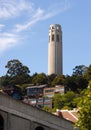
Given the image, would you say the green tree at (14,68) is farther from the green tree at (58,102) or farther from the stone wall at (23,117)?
the stone wall at (23,117)

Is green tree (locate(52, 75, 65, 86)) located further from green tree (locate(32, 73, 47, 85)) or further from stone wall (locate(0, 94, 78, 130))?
stone wall (locate(0, 94, 78, 130))

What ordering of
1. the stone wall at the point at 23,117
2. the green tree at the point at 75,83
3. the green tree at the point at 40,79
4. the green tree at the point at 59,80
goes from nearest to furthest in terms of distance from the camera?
the stone wall at the point at 23,117 < the green tree at the point at 75,83 < the green tree at the point at 59,80 < the green tree at the point at 40,79

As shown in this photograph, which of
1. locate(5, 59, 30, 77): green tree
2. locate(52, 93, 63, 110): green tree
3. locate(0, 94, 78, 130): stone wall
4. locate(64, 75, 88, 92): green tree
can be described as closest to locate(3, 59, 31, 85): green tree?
locate(5, 59, 30, 77): green tree

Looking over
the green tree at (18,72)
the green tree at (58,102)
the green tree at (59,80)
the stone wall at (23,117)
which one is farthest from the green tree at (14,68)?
the stone wall at (23,117)

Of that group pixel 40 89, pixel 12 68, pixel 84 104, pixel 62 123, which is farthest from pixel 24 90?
pixel 84 104

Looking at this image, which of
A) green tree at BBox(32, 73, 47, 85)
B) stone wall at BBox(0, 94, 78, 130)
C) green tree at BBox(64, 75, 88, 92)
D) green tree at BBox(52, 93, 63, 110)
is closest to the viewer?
stone wall at BBox(0, 94, 78, 130)

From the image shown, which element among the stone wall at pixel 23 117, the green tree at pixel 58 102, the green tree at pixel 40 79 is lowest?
the stone wall at pixel 23 117

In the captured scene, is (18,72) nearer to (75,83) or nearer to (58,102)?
(75,83)

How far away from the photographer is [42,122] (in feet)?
158

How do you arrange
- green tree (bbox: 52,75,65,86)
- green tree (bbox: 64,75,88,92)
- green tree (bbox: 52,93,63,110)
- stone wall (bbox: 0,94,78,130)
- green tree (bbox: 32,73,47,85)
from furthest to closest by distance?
green tree (bbox: 32,73,47,85) → green tree (bbox: 52,75,65,86) → green tree (bbox: 64,75,88,92) → green tree (bbox: 52,93,63,110) → stone wall (bbox: 0,94,78,130)

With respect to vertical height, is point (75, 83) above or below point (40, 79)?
below

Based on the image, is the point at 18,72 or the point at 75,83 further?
the point at 18,72

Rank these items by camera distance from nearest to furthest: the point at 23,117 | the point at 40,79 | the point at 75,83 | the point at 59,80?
the point at 23,117
the point at 75,83
the point at 59,80
the point at 40,79

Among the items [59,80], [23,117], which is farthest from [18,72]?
[23,117]
